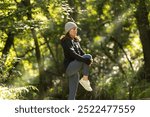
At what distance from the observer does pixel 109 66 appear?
2430cm

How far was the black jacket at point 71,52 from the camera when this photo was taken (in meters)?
10.1

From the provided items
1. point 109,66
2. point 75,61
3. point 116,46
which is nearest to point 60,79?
point 109,66

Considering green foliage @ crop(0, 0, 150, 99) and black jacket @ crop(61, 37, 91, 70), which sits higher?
black jacket @ crop(61, 37, 91, 70)

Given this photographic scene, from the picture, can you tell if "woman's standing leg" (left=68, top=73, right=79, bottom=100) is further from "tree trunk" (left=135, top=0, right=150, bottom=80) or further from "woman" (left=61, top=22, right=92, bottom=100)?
"tree trunk" (left=135, top=0, right=150, bottom=80)

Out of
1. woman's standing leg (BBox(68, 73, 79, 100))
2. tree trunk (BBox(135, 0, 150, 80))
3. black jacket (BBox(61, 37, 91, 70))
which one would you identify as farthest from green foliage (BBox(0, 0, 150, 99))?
black jacket (BBox(61, 37, 91, 70))

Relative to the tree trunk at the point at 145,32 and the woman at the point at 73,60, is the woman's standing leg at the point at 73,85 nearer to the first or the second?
the woman at the point at 73,60

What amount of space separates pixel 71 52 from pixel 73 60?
6.7 inches

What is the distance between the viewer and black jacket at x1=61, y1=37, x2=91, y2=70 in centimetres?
1012

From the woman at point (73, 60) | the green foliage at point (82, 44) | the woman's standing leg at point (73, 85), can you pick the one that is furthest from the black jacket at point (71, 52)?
the green foliage at point (82, 44)

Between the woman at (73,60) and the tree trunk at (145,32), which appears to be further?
the tree trunk at (145,32)

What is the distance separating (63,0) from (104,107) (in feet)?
25.7

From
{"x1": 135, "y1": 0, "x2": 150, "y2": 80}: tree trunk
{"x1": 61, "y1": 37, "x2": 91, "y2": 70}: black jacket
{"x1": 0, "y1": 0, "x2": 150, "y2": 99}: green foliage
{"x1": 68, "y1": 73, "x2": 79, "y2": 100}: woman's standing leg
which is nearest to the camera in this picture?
{"x1": 61, "y1": 37, "x2": 91, "y2": 70}: black jacket

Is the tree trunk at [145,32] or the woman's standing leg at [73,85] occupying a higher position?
the woman's standing leg at [73,85]

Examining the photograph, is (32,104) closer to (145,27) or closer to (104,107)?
(104,107)
